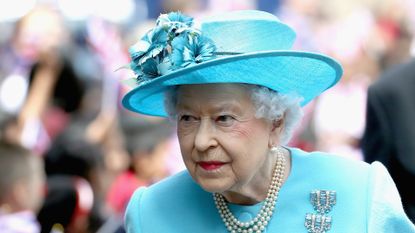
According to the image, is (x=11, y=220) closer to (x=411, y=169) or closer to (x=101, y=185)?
(x=411, y=169)

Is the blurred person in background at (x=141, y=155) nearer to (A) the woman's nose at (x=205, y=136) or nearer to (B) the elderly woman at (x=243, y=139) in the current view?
(B) the elderly woman at (x=243, y=139)

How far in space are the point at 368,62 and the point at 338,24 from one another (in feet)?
3.62

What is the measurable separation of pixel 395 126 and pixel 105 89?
4.37 meters

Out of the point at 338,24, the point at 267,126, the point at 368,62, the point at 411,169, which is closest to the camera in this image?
the point at 267,126

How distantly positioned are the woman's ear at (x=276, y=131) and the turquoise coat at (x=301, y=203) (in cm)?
17

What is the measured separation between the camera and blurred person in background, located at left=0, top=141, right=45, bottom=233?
21.5 feet

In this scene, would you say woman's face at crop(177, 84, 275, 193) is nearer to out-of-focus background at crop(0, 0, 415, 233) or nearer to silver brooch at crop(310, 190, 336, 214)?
silver brooch at crop(310, 190, 336, 214)

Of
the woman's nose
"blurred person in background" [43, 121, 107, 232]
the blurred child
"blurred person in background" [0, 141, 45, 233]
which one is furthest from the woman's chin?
"blurred person in background" [43, 121, 107, 232]

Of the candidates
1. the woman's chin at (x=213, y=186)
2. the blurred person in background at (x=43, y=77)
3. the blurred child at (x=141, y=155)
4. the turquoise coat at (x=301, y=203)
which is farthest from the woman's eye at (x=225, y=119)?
the blurred person in background at (x=43, y=77)

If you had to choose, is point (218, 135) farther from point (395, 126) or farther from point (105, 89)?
point (105, 89)

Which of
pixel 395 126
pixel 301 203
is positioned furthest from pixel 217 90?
pixel 395 126

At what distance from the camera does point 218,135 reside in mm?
4340

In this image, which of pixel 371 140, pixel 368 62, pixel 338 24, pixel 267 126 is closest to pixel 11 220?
pixel 371 140

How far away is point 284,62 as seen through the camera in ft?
14.4
